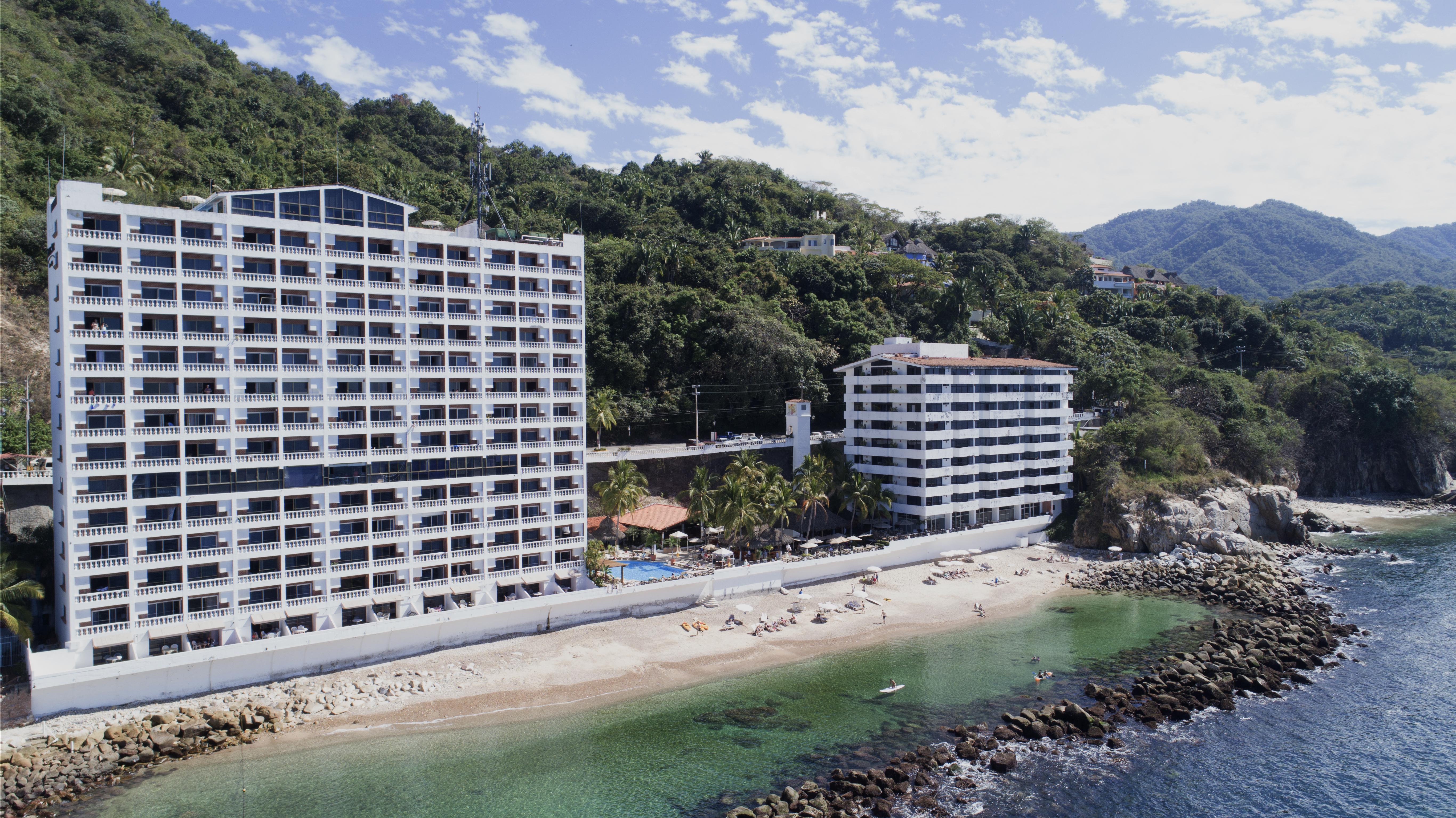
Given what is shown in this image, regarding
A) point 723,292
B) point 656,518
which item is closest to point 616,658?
point 656,518

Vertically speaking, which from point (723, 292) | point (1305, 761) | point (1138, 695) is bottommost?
point (1305, 761)

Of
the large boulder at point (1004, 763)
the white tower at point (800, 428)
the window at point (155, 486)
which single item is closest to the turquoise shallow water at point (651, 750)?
the large boulder at point (1004, 763)

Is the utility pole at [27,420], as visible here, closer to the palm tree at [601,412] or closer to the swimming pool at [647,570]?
the palm tree at [601,412]

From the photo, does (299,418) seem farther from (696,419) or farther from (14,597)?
(696,419)

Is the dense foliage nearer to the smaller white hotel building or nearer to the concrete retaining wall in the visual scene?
the smaller white hotel building

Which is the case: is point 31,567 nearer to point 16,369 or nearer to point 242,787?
point 242,787

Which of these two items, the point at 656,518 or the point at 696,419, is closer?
the point at 656,518
